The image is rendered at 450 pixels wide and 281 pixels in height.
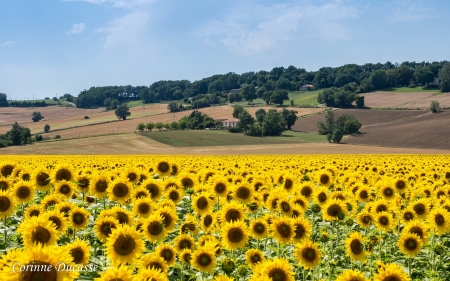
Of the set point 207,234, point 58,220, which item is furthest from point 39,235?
point 207,234

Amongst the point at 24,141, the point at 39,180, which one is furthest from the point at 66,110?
the point at 39,180

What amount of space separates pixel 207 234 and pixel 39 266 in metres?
4.18

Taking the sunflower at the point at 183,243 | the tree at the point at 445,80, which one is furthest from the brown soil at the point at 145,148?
the tree at the point at 445,80

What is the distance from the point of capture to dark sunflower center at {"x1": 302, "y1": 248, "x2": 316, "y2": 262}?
580cm

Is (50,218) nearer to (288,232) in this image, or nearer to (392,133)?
(288,232)

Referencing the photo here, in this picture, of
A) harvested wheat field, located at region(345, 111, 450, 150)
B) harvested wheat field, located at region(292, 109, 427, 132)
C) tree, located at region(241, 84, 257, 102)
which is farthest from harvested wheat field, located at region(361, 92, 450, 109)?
tree, located at region(241, 84, 257, 102)

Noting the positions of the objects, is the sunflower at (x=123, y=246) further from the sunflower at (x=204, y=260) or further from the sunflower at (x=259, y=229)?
the sunflower at (x=259, y=229)

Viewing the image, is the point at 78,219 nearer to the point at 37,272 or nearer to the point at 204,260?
the point at 204,260

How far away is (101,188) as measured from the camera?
8.77 metres

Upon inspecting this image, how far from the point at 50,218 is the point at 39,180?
3.27 m

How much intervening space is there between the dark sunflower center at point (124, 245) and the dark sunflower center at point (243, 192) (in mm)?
4074

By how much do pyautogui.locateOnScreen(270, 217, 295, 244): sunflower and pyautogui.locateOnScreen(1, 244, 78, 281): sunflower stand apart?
3.59 m

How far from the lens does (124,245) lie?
514cm

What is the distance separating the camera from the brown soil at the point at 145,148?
71000 millimetres
